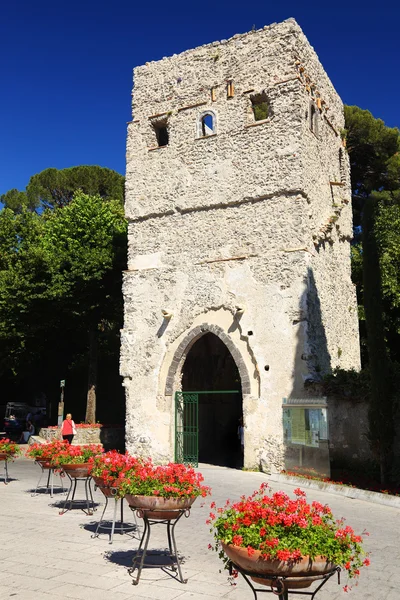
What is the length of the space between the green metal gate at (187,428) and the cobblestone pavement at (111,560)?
5.98 meters

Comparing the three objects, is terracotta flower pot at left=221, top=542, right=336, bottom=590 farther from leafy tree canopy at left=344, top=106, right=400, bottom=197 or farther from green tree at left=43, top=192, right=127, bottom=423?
leafy tree canopy at left=344, top=106, right=400, bottom=197

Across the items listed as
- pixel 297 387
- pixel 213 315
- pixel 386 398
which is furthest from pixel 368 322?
pixel 213 315

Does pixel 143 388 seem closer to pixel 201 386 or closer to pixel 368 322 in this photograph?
pixel 201 386

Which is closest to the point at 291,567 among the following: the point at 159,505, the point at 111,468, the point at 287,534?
the point at 287,534

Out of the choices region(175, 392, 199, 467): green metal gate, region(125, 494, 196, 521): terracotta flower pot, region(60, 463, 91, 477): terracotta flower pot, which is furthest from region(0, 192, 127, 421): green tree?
region(125, 494, 196, 521): terracotta flower pot

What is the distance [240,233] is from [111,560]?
11266 mm

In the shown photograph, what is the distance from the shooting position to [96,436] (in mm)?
20812

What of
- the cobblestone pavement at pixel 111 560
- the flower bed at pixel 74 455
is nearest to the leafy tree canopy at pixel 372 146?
the cobblestone pavement at pixel 111 560

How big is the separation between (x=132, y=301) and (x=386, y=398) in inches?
329

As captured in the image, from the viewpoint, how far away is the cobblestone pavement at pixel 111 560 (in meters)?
5.23

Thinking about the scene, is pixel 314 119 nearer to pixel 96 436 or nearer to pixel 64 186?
pixel 96 436

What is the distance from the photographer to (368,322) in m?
12.8

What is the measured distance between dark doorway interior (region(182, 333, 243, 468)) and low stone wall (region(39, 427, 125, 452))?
3.30m

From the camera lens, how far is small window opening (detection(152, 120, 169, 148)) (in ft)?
61.0
